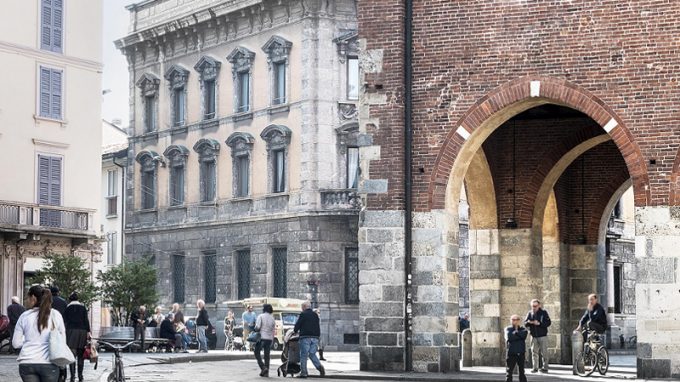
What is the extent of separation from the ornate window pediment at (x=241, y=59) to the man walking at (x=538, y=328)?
27.0 meters

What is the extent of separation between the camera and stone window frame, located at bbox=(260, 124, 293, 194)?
5409cm

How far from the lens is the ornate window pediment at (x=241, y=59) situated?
2203 inches

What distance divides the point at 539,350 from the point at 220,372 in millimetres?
6411

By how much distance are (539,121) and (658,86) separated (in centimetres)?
610

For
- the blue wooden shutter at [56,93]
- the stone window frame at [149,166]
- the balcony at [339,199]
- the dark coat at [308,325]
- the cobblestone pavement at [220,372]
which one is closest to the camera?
the cobblestone pavement at [220,372]

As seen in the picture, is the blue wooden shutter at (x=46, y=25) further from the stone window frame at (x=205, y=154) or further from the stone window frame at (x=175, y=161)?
the stone window frame at (x=175, y=161)

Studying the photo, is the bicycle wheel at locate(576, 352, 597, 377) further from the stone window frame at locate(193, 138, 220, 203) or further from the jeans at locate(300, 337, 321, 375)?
the stone window frame at locate(193, 138, 220, 203)

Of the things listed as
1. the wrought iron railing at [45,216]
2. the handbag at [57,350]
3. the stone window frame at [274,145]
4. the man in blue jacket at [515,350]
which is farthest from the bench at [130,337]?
the handbag at [57,350]

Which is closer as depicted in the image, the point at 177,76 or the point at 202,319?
the point at 202,319


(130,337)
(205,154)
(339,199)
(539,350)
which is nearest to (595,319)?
(539,350)

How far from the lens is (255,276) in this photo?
55.0 meters

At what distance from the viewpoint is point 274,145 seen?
54.8 metres

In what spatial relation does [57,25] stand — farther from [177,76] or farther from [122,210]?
[122,210]

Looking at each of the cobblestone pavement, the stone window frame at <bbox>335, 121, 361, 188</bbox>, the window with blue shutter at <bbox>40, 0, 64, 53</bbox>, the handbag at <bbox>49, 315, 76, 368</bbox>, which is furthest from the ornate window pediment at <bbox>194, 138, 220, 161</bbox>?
the handbag at <bbox>49, 315, 76, 368</bbox>
